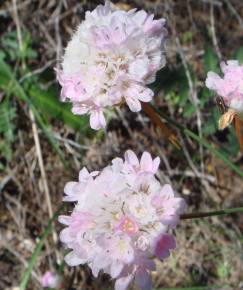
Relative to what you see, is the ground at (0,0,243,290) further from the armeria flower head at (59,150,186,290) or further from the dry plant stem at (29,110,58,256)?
the armeria flower head at (59,150,186,290)

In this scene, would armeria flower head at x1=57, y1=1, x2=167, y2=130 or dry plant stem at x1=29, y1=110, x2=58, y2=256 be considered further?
dry plant stem at x1=29, y1=110, x2=58, y2=256

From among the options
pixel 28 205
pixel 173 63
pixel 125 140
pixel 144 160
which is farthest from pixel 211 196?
pixel 144 160

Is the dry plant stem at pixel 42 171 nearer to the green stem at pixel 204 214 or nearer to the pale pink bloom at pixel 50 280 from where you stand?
the pale pink bloom at pixel 50 280

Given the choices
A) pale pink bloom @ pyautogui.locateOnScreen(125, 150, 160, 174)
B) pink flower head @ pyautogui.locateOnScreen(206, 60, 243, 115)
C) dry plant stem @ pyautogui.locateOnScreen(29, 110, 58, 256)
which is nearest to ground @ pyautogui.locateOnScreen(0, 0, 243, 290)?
dry plant stem @ pyautogui.locateOnScreen(29, 110, 58, 256)

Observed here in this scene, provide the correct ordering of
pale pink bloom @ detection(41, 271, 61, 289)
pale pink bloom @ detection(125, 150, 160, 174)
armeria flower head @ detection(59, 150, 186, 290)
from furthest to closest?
pale pink bloom @ detection(41, 271, 61, 289)
pale pink bloom @ detection(125, 150, 160, 174)
armeria flower head @ detection(59, 150, 186, 290)

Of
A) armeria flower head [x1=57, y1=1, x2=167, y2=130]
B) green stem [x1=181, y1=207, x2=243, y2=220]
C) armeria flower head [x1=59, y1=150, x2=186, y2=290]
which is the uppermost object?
armeria flower head [x1=57, y1=1, x2=167, y2=130]

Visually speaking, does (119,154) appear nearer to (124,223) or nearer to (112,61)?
(112,61)

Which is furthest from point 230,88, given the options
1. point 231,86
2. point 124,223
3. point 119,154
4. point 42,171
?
point 42,171

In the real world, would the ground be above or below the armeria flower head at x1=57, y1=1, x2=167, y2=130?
below
